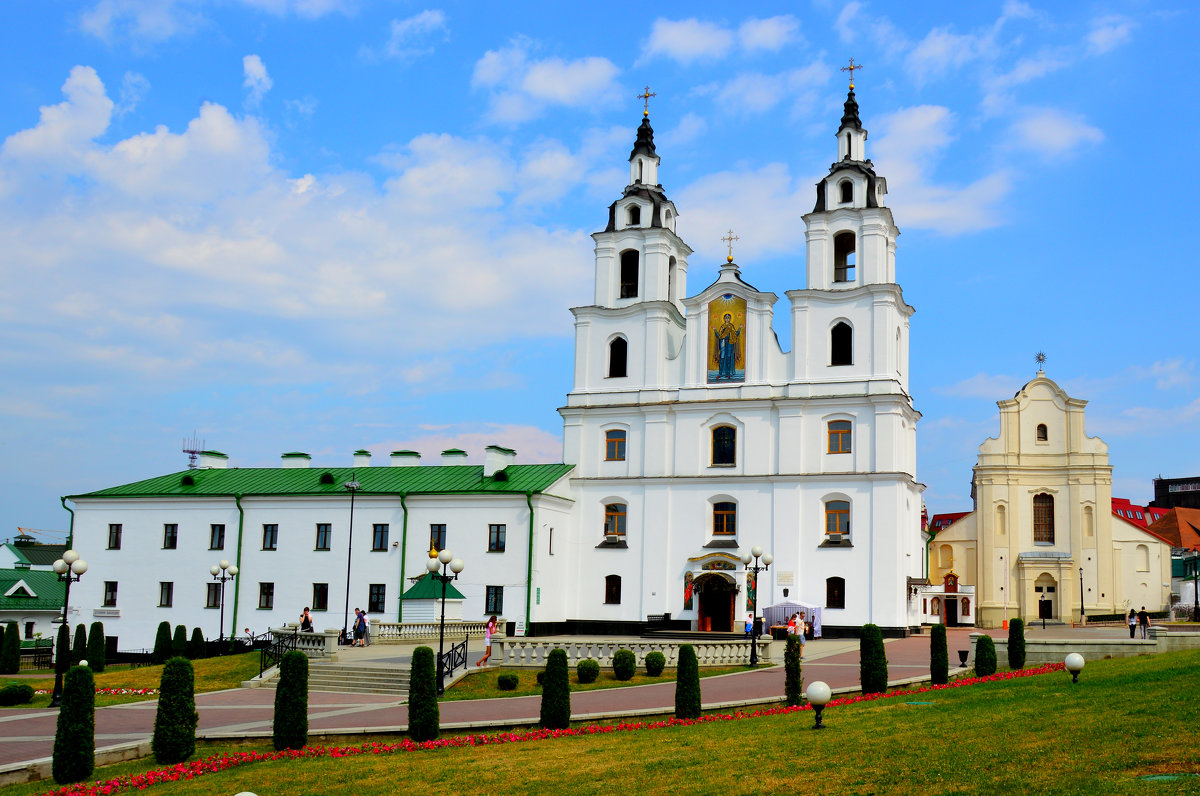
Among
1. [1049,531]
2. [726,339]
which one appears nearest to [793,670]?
[726,339]

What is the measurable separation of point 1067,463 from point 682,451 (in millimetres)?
28085

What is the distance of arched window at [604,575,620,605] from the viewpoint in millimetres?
49156

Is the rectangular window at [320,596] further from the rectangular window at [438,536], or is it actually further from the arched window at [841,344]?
the arched window at [841,344]

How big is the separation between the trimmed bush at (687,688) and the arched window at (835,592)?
Result: 26.9 meters

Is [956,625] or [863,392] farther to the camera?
[956,625]

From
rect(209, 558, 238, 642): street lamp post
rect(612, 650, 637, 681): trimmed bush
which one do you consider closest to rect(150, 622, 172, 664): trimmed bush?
rect(209, 558, 238, 642): street lamp post

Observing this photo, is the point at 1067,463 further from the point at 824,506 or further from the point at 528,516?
the point at 528,516

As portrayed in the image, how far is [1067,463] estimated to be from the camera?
6381 centimetres

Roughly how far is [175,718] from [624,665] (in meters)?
14.2

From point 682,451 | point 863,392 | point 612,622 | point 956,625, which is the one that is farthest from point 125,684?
point 956,625

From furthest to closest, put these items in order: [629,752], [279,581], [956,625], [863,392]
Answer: [956,625], [279,581], [863,392], [629,752]

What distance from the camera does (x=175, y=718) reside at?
57.5 ft

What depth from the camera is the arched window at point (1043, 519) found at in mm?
63969

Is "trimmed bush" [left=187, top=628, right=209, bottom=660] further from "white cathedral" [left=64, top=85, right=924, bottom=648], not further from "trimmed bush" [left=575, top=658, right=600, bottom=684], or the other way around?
Answer: "trimmed bush" [left=575, top=658, right=600, bottom=684]
